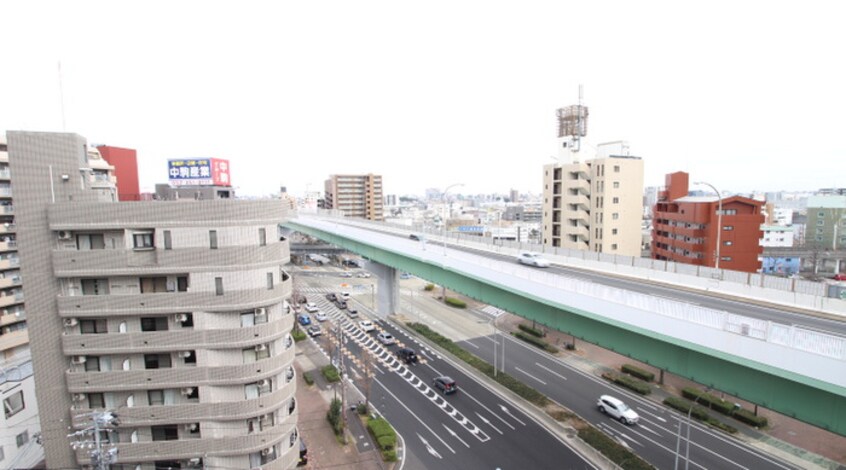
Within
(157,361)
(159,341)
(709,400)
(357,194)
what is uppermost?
(357,194)

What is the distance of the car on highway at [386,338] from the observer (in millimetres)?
42472

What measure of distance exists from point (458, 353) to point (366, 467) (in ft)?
55.1

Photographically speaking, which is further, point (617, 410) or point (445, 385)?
point (445, 385)

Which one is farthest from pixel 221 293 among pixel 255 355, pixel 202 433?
pixel 202 433

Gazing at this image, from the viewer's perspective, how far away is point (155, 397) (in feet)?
61.2

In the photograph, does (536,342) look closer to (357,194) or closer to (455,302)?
(455,302)

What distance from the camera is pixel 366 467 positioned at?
77.5 ft

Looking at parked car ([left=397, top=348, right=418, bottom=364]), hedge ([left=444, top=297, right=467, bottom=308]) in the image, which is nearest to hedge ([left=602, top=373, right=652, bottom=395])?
parked car ([left=397, top=348, right=418, bottom=364])

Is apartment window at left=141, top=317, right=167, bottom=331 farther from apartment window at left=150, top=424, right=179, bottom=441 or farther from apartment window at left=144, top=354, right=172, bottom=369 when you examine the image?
apartment window at left=150, top=424, right=179, bottom=441

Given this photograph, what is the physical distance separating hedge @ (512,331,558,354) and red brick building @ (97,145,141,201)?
1566 inches

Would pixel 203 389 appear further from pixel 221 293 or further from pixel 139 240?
pixel 139 240

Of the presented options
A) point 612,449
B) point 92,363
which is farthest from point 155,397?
point 612,449

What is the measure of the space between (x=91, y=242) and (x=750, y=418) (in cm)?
3782

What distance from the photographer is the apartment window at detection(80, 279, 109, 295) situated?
18062 mm
